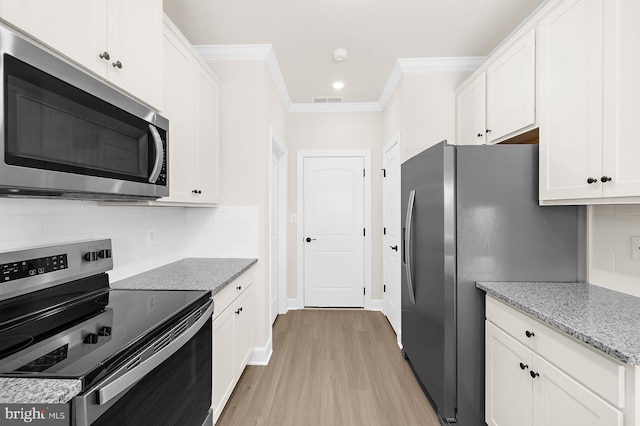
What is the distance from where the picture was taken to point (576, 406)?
1.14 meters

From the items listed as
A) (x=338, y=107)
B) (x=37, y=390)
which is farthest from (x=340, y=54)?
(x=37, y=390)

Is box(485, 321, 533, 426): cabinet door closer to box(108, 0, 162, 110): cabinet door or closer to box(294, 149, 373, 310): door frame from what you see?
box(108, 0, 162, 110): cabinet door

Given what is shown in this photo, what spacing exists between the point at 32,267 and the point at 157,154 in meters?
0.64

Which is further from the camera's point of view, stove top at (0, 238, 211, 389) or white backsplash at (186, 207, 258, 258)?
white backsplash at (186, 207, 258, 258)

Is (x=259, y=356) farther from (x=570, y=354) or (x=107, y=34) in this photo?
(x=107, y=34)

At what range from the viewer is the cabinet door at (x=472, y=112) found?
8.01 ft

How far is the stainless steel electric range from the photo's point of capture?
818 mm

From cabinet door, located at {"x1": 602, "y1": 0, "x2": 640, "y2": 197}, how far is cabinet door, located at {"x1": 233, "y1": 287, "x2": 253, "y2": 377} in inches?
83.9

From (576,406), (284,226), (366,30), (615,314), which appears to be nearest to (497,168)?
(615,314)

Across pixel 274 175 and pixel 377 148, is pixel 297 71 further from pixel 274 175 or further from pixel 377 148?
pixel 377 148

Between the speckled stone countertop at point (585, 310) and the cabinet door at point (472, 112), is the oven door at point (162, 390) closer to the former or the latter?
the speckled stone countertop at point (585, 310)

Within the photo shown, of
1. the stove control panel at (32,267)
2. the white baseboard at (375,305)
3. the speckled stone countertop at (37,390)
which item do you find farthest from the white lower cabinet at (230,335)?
the white baseboard at (375,305)

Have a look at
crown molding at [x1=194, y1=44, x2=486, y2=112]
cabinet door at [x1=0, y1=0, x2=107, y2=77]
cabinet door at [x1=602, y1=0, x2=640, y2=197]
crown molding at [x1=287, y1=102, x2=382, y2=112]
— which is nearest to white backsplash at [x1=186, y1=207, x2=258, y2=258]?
crown molding at [x1=194, y1=44, x2=486, y2=112]

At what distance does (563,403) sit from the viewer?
1208mm
